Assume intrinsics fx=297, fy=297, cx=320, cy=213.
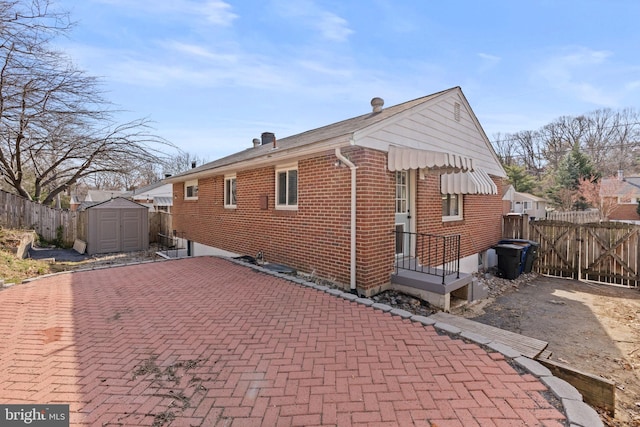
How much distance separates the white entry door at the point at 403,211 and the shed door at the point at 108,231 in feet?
50.1

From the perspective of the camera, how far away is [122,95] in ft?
43.5

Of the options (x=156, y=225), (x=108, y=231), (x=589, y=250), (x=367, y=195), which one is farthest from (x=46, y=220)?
(x=589, y=250)

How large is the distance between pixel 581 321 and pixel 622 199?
4039 centimetres

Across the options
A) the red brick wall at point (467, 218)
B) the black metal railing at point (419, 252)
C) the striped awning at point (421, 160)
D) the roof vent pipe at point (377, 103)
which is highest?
the roof vent pipe at point (377, 103)

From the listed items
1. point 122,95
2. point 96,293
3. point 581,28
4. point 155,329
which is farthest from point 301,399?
point 122,95

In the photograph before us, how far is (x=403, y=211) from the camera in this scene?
8.21 metres

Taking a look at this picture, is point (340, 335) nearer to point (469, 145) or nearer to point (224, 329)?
point (224, 329)

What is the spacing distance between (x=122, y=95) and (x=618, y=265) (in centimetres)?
2025

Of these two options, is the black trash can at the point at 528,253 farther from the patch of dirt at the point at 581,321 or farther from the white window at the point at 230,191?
the white window at the point at 230,191

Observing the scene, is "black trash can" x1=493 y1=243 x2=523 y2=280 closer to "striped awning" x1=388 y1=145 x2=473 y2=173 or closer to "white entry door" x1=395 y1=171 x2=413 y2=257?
"white entry door" x1=395 y1=171 x2=413 y2=257

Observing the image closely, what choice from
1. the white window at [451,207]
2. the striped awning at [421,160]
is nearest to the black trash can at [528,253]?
the white window at [451,207]

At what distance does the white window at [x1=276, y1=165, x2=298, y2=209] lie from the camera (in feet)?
27.4

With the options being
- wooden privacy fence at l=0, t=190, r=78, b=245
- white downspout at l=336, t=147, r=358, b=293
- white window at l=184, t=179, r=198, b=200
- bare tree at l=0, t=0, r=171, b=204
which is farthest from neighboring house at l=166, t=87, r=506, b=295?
wooden privacy fence at l=0, t=190, r=78, b=245

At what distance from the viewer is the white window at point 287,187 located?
8.36m
